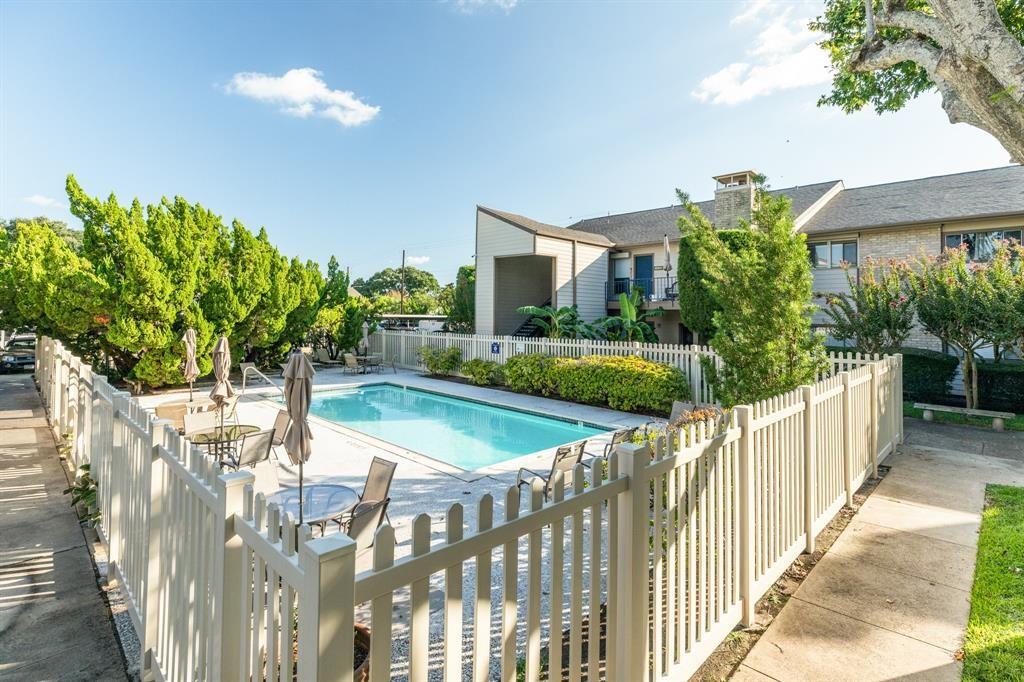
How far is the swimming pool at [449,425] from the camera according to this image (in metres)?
10.1

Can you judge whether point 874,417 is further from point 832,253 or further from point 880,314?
point 832,253

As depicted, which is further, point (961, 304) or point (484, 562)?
point (961, 304)

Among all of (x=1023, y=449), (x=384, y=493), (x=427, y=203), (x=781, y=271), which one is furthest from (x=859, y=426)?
(x=427, y=203)

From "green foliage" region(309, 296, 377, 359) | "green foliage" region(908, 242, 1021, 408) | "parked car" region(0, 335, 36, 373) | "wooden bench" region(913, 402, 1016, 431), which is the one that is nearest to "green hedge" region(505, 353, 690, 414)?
"wooden bench" region(913, 402, 1016, 431)

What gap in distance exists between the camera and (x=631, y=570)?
2.45 meters

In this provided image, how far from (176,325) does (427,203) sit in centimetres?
2660

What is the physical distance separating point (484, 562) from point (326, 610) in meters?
0.59

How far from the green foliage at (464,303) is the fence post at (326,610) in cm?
2348

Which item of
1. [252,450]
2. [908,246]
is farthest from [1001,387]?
[252,450]

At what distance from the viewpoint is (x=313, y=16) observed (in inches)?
597

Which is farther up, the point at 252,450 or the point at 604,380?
the point at 604,380

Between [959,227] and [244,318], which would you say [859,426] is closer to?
[959,227]

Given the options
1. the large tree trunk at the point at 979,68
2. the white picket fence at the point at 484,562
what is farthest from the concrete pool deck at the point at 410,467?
the large tree trunk at the point at 979,68

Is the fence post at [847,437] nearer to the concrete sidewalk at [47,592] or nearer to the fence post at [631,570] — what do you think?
the fence post at [631,570]
